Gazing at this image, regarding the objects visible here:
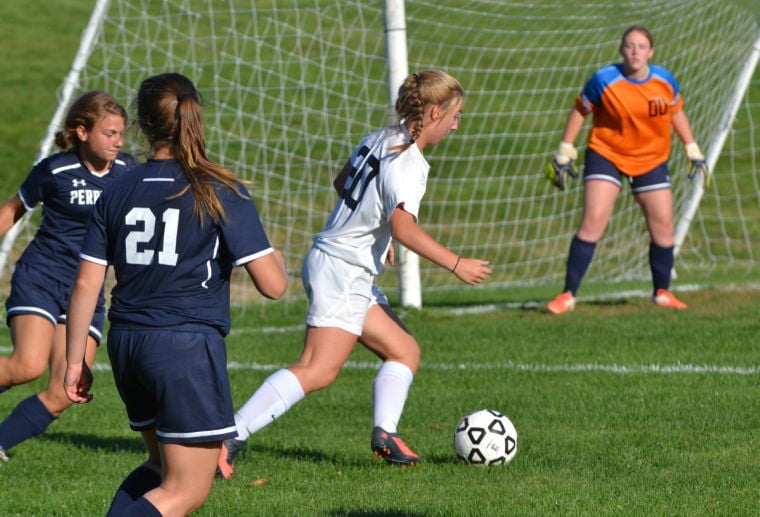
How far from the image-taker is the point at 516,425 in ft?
21.4

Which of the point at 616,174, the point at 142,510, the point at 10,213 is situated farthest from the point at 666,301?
the point at 142,510

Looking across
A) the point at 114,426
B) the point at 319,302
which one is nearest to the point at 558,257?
the point at 114,426

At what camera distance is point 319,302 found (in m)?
5.58

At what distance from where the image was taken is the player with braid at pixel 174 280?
3.89m

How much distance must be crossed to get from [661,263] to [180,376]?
21.9ft

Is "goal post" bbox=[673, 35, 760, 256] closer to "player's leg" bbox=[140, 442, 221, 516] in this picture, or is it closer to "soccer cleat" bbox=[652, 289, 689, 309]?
"soccer cleat" bbox=[652, 289, 689, 309]

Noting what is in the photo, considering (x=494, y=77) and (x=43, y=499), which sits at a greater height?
(x=494, y=77)

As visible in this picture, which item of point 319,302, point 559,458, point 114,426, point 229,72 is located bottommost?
point 114,426

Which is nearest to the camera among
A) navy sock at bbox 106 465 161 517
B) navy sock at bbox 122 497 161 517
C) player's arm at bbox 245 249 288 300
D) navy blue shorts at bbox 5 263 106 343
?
navy sock at bbox 122 497 161 517

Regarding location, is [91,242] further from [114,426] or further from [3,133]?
[3,133]

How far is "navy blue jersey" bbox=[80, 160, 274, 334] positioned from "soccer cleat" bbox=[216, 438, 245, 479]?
1711mm

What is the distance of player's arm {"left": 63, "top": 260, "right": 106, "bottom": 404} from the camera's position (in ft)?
12.9

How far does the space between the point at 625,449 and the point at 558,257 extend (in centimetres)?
855

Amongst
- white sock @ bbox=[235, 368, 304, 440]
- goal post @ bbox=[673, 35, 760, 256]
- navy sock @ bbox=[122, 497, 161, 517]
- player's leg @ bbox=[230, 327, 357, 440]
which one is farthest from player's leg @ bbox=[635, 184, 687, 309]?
navy sock @ bbox=[122, 497, 161, 517]
